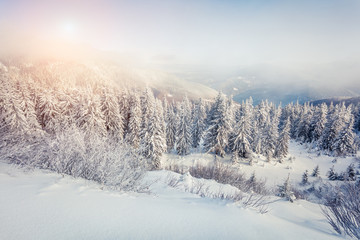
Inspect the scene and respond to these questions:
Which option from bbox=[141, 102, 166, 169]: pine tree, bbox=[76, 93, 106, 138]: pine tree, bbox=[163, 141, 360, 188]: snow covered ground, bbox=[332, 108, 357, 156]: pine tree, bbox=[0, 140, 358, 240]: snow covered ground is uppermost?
bbox=[0, 140, 358, 240]: snow covered ground

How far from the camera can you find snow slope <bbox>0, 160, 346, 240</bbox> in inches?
83.4

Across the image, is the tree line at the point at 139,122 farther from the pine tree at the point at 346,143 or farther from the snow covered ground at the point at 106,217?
the snow covered ground at the point at 106,217

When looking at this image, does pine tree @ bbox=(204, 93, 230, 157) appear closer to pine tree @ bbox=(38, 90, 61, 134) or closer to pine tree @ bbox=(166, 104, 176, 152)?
pine tree @ bbox=(166, 104, 176, 152)

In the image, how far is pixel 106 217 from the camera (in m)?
2.51

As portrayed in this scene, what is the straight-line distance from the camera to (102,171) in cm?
435

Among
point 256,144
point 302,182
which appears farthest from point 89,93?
point 302,182

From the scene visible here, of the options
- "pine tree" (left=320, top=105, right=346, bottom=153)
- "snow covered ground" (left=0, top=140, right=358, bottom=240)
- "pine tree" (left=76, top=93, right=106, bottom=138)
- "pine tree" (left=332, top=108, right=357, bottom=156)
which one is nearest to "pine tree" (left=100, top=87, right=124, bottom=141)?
"pine tree" (left=76, top=93, right=106, bottom=138)

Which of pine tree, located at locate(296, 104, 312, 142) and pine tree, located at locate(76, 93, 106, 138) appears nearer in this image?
pine tree, located at locate(76, 93, 106, 138)

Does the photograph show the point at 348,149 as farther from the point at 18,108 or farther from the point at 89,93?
the point at 18,108

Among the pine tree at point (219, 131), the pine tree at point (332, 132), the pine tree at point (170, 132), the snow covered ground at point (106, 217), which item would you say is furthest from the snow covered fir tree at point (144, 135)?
the snow covered ground at point (106, 217)

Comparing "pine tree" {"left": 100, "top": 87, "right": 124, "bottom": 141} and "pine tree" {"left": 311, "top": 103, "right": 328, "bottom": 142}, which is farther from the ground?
"pine tree" {"left": 100, "top": 87, "right": 124, "bottom": 141}

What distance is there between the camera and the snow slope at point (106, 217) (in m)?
2.12

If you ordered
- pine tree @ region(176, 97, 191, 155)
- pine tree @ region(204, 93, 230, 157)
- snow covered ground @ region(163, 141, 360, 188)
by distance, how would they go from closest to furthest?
1. snow covered ground @ region(163, 141, 360, 188)
2. pine tree @ region(204, 93, 230, 157)
3. pine tree @ region(176, 97, 191, 155)

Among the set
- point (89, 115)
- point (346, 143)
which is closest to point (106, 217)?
point (89, 115)
